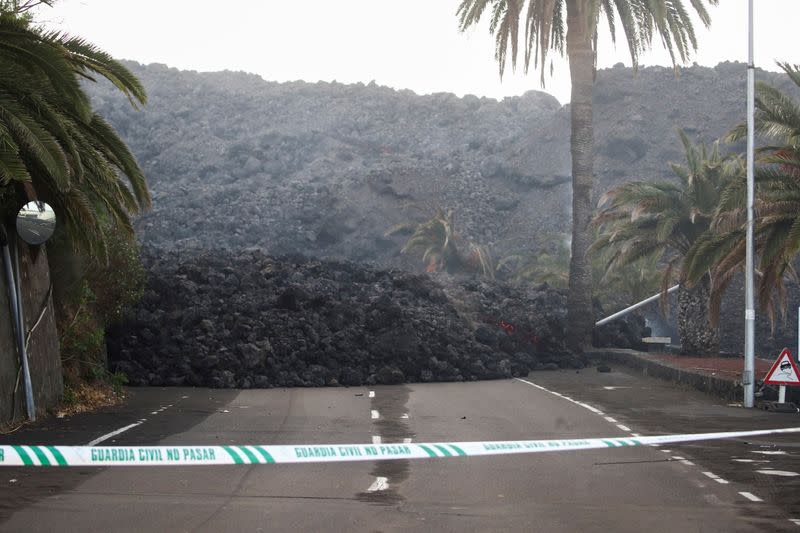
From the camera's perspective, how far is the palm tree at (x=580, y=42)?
1538 inches

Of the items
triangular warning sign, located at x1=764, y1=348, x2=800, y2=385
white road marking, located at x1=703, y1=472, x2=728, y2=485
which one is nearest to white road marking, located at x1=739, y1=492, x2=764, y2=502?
white road marking, located at x1=703, y1=472, x2=728, y2=485

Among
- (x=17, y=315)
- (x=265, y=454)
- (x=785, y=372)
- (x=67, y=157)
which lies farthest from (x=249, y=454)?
(x=785, y=372)

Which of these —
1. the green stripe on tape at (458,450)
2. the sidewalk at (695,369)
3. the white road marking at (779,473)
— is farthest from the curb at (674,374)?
the white road marking at (779,473)

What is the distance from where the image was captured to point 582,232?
40250 millimetres

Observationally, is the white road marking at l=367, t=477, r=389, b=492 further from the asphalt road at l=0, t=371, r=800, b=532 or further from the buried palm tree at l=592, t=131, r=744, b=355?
the buried palm tree at l=592, t=131, r=744, b=355

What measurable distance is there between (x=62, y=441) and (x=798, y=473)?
9239mm

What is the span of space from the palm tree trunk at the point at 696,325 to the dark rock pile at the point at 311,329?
4.26 meters

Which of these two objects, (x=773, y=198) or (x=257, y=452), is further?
(x=773, y=198)

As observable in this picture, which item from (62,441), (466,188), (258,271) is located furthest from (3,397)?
(466,188)

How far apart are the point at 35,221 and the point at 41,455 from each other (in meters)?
5.01

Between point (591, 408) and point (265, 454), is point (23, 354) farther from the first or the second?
point (591, 408)

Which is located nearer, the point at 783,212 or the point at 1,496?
the point at 1,496

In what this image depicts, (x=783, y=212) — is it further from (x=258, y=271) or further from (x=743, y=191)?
(x=258, y=271)

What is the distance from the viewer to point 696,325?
122 feet
